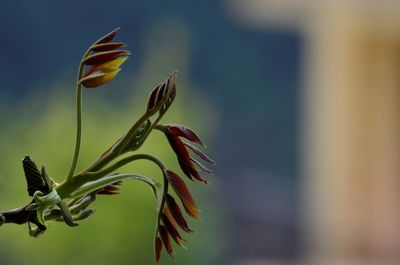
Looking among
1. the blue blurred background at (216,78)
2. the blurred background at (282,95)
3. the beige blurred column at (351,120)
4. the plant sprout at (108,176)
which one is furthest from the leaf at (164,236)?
the beige blurred column at (351,120)

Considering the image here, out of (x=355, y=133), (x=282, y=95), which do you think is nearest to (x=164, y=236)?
(x=355, y=133)

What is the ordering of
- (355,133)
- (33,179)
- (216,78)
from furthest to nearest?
1. (216,78)
2. (355,133)
3. (33,179)

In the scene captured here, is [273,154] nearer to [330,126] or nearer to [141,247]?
[330,126]

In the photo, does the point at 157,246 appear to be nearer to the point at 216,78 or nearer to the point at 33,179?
the point at 33,179

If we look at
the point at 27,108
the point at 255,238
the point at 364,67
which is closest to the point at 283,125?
the point at 364,67

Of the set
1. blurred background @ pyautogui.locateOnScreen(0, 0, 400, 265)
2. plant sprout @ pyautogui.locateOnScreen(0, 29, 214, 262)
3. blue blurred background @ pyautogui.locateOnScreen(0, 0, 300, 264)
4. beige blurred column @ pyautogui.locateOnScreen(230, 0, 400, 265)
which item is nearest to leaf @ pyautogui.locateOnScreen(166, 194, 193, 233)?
plant sprout @ pyautogui.locateOnScreen(0, 29, 214, 262)

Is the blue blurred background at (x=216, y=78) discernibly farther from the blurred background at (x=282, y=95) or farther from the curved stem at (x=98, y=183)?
the curved stem at (x=98, y=183)
